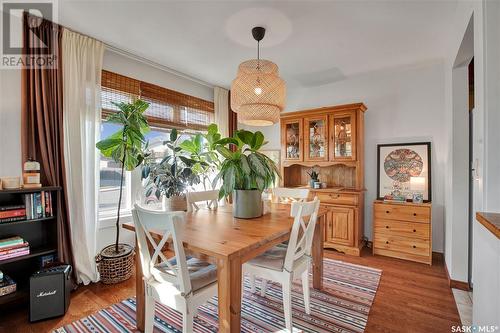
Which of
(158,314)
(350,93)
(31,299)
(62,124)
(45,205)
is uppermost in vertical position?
(350,93)

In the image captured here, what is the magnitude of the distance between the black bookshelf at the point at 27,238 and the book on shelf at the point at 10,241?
0.11 metres

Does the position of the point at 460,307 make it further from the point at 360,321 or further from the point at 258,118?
the point at 258,118

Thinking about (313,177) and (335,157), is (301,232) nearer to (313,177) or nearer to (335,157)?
(335,157)

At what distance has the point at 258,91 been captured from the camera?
2.23 meters

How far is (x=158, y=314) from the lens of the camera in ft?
6.58

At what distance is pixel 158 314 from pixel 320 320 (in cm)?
129

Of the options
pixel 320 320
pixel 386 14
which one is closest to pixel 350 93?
pixel 386 14

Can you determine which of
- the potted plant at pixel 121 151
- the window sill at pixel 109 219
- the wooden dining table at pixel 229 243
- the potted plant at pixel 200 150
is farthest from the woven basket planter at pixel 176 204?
the window sill at pixel 109 219

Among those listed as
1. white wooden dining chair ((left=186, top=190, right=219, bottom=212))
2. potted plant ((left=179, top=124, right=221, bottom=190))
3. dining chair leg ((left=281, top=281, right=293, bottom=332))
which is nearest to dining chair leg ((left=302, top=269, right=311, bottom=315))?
dining chair leg ((left=281, top=281, right=293, bottom=332))

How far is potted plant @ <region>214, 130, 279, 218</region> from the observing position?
1.87m

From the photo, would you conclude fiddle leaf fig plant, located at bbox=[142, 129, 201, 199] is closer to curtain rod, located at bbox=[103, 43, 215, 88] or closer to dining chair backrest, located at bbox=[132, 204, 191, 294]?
curtain rod, located at bbox=[103, 43, 215, 88]

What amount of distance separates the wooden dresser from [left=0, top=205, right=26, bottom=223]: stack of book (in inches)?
147

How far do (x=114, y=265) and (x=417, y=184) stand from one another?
3.77 m

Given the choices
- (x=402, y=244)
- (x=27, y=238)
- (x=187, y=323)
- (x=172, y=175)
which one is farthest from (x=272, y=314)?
(x=27, y=238)
